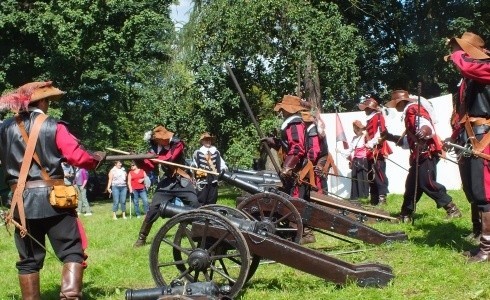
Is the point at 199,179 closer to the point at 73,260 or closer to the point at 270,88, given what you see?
the point at 270,88

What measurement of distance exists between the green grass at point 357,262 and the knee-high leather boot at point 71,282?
0.90 metres

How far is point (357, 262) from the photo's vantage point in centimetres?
694

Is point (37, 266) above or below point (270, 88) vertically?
below

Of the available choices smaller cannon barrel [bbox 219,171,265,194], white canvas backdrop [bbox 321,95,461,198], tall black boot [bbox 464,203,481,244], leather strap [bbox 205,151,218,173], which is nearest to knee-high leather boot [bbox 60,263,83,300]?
smaller cannon barrel [bbox 219,171,265,194]

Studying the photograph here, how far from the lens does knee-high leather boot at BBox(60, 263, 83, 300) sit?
17.4ft

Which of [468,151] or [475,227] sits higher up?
[468,151]

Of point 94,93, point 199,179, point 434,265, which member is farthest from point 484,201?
point 94,93

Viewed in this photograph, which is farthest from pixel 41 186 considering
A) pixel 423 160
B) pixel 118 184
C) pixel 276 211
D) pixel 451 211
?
pixel 118 184

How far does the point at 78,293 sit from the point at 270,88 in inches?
542

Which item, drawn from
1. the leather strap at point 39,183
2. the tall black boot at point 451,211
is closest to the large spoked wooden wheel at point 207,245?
the leather strap at point 39,183

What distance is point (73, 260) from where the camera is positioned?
5426mm

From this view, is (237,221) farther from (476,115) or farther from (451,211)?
(451,211)

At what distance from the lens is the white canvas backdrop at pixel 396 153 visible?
550 inches

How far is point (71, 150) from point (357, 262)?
10.2 feet
